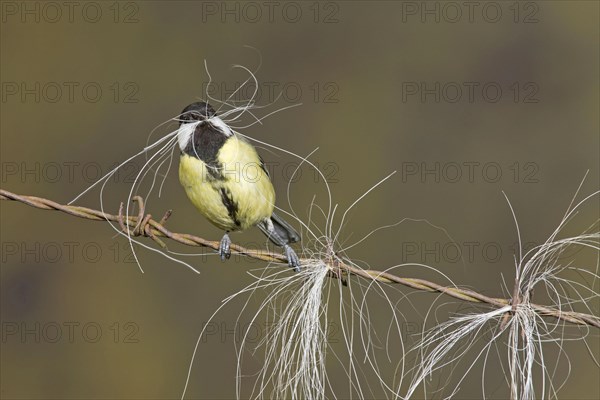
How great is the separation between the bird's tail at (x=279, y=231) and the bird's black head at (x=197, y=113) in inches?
20.0

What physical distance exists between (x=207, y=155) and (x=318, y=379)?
2.61 ft

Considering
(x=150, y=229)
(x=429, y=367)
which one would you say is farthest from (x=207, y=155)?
(x=429, y=367)

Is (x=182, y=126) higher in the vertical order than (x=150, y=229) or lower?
higher

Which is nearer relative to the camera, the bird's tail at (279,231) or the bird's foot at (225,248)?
the bird's foot at (225,248)

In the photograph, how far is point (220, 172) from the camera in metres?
2.67

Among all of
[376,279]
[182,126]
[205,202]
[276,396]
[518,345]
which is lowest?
[276,396]

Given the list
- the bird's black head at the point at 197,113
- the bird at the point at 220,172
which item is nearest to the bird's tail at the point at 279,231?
the bird at the point at 220,172

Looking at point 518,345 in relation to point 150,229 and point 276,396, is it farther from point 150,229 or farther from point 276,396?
point 150,229

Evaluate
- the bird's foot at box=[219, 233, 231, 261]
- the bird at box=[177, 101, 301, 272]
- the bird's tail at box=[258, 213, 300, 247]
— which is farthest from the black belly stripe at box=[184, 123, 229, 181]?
the bird's tail at box=[258, 213, 300, 247]

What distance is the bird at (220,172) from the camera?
2.64 metres

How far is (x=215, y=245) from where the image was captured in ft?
7.20

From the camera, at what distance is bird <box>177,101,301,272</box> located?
2641 millimetres

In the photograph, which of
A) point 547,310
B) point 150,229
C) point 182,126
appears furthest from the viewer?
point 182,126

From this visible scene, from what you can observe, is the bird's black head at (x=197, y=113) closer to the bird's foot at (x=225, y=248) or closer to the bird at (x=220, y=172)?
the bird at (x=220, y=172)
